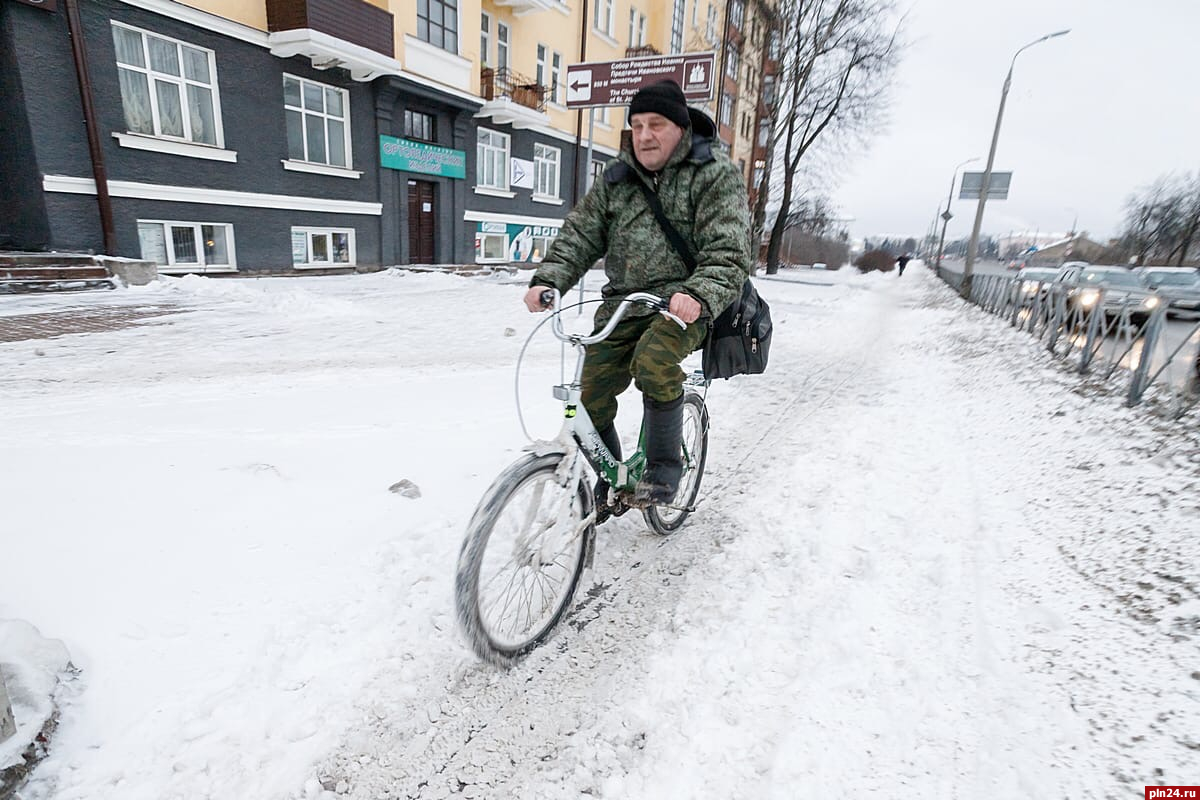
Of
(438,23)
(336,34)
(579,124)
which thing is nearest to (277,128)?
(336,34)

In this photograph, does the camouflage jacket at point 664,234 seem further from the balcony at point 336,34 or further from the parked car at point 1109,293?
the balcony at point 336,34

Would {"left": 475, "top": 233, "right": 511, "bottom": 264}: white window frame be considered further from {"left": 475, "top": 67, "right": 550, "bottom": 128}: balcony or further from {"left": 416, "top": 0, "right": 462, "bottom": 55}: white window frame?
{"left": 416, "top": 0, "right": 462, "bottom": 55}: white window frame

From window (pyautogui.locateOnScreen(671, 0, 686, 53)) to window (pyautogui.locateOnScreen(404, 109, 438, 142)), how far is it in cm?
1513

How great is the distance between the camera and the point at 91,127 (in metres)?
9.77

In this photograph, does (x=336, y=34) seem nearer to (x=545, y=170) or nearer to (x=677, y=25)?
(x=545, y=170)

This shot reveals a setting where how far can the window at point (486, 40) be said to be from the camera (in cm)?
1802

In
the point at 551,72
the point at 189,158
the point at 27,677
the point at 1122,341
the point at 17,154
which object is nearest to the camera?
the point at 27,677

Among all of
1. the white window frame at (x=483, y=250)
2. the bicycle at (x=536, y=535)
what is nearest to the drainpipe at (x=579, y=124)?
the white window frame at (x=483, y=250)

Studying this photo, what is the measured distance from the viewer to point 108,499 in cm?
294

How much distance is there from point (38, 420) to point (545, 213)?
750 inches

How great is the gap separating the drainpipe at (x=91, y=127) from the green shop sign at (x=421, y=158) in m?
6.05

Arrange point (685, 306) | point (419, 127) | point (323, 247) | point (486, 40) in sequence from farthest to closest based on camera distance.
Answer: point (486, 40) → point (419, 127) → point (323, 247) → point (685, 306)

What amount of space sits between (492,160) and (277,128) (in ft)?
24.9

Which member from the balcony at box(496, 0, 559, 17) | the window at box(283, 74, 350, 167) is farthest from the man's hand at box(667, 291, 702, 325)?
the balcony at box(496, 0, 559, 17)
